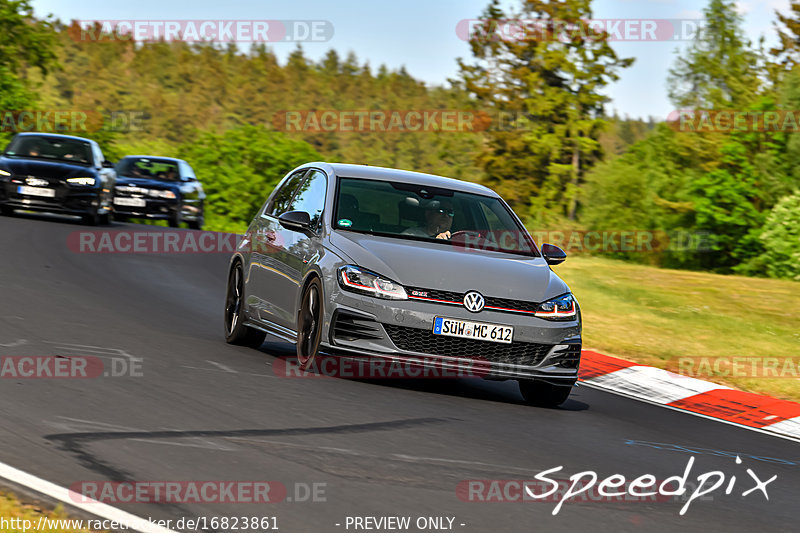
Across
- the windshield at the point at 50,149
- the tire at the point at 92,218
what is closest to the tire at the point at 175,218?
the windshield at the point at 50,149

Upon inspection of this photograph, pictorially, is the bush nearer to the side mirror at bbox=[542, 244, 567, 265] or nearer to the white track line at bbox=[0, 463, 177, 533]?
the side mirror at bbox=[542, 244, 567, 265]

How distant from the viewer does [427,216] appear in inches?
374

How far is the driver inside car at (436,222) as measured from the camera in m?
9.37

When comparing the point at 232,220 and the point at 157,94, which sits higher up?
the point at 157,94

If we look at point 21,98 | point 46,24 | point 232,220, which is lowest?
point 232,220

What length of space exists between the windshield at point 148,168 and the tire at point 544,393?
20.5 meters

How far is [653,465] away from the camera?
6.92m

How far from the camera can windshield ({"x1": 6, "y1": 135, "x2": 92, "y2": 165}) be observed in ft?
77.2

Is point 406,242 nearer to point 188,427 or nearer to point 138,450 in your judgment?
point 188,427

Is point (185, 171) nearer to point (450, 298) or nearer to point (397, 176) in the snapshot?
point (397, 176)

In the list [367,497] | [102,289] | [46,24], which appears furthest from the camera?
[46,24]

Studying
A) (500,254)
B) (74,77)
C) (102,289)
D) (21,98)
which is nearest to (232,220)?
(21,98)

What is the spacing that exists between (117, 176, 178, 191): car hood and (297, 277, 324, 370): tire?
1934 cm

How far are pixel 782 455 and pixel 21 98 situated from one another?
55.9 meters
